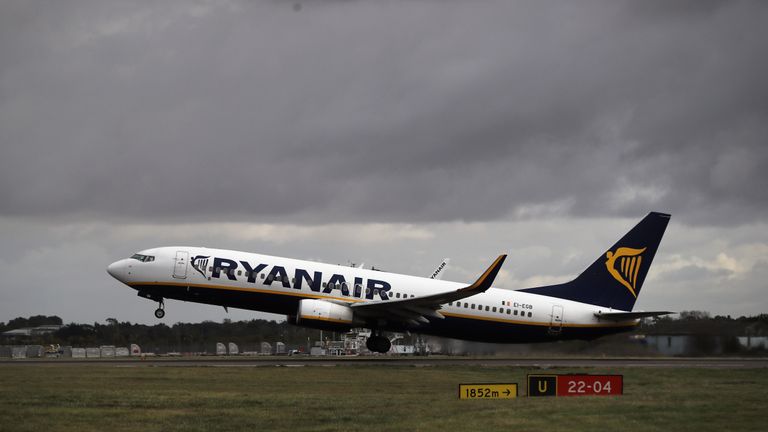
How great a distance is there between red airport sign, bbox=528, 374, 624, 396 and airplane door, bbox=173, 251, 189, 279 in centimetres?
2404

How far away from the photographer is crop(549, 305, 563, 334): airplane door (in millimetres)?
51156

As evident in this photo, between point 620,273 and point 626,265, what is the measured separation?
56cm

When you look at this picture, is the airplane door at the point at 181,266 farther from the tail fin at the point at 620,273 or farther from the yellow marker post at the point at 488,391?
the yellow marker post at the point at 488,391

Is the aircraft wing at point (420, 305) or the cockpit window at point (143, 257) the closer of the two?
the aircraft wing at point (420, 305)

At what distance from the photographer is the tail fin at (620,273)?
173ft

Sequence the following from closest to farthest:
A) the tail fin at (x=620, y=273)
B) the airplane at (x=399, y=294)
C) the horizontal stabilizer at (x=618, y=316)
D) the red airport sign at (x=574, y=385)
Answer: the red airport sign at (x=574, y=385) → the airplane at (x=399, y=294) → the horizontal stabilizer at (x=618, y=316) → the tail fin at (x=620, y=273)

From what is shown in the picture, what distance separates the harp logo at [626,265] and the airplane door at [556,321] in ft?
13.0

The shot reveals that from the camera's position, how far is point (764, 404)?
86.8ft

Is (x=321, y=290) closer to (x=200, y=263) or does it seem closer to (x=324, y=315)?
(x=324, y=315)

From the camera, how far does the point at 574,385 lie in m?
28.5

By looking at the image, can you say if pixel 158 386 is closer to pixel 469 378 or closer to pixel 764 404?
pixel 469 378

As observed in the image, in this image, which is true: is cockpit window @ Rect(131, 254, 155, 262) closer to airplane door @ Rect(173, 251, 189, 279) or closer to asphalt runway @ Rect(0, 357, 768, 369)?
airplane door @ Rect(173, 251, 189, 279)

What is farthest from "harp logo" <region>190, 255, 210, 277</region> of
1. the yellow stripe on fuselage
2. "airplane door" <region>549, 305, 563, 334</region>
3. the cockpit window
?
"airplane door" <region>549, 305, 563, 334</region>

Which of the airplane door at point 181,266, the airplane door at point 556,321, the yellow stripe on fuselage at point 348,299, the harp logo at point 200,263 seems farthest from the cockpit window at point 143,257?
the airplane door at point 556,321
